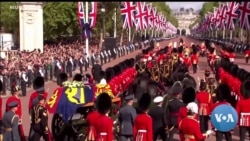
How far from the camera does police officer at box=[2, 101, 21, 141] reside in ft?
29.2

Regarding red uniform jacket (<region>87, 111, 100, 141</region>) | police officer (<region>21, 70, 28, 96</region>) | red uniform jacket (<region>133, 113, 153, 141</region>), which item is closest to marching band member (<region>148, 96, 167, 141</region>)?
red uniform jacket (<region>133, 113, 153, 141</region>)

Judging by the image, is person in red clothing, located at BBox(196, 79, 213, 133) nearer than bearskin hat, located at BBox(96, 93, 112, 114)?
No

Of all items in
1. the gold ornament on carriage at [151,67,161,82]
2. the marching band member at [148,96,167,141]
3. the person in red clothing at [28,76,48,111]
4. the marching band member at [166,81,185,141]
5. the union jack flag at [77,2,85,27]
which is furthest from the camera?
the union jack flag at [77,2,85,27]

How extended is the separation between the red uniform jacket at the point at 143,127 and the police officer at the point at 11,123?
1982 mm

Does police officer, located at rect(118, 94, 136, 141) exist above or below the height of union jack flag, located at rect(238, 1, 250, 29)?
below

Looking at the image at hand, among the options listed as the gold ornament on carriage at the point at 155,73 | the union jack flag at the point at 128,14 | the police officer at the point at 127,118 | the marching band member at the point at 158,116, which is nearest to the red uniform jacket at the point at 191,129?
the police officer at the point at 127,118

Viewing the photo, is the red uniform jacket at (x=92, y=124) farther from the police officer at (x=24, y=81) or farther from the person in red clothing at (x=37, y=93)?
the police officer at (x=24, y=81)

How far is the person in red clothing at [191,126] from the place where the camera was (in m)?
7.57

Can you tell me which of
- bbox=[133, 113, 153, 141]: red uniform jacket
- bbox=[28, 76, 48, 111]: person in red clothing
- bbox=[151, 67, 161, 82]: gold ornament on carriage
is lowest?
bbox=[151, 67, 161, 82]: gold ornament on carriage

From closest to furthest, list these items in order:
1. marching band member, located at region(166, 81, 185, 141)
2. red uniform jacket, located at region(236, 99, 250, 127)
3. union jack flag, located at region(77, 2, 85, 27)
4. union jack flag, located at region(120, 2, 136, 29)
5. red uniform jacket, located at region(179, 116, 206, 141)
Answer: red uniform jacket, located at region(179, 116, 206, 141), red uniform jacket, located at region(236, 99, 250, 127), marching band member, located at region(166, 81, 185, 141), union jack flag, located at region(77, 2, 85, 27), union jack flag, located at region(120, 2, 136, 29)

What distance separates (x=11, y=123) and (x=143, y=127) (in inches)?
83.9

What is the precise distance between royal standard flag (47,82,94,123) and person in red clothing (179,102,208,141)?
8.76 ft

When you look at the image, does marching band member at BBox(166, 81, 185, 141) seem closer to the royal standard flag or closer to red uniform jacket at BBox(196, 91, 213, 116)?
red uniform jacket at BBox(196, 91, 213, 116)

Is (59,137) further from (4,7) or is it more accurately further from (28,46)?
(4,7)
